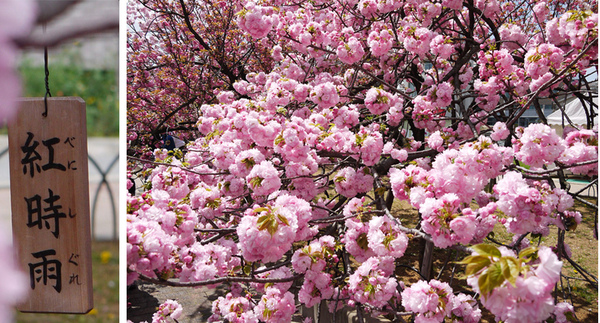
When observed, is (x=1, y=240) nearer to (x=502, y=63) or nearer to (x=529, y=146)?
(x=529, y=146)

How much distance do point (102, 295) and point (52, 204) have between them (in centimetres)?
338

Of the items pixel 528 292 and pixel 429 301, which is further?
pixel 429 301

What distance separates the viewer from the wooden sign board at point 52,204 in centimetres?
106

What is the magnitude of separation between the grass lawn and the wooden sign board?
231 centimetres

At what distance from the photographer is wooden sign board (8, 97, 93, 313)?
1.06 metres

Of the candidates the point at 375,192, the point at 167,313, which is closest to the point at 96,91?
the point at 167,313

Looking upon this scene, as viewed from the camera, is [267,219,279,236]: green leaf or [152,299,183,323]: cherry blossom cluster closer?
[267,219,279,236]: green leaf

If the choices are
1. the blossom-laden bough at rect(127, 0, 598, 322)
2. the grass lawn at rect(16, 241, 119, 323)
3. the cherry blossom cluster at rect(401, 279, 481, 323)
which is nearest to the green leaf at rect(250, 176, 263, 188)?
the blossom-laden bough at rect(127, 0, 598, 322)

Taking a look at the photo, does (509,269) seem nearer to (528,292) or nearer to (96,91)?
(528,292)

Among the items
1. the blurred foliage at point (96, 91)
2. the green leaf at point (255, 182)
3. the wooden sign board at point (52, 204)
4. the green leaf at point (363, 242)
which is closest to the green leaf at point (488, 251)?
the green leaf at point (363, 242)

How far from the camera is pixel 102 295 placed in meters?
3.86

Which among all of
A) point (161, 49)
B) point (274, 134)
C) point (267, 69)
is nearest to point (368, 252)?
point (274, 134)

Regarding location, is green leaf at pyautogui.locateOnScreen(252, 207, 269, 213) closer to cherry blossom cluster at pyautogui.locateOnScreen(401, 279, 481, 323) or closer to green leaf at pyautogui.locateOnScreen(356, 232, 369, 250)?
green leaf at pyautogui.locateOnScreen(356, 232, 369, 250)

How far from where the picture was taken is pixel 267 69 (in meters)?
4.92
